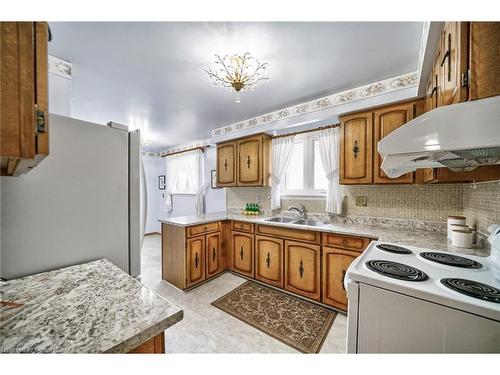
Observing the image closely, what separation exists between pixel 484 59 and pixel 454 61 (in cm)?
16

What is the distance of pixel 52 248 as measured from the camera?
0.91 meters

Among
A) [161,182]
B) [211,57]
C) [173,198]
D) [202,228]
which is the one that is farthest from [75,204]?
[161,182]

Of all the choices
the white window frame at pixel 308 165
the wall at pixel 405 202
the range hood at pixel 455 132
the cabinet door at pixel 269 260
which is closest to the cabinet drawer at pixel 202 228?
the cabinet door at pixel 269 260

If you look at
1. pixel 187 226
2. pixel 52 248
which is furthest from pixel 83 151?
pixel 187 226

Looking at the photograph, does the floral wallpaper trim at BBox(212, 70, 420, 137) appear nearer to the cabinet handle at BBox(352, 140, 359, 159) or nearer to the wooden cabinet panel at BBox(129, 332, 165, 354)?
the cabinet handle at BBox(352, 140, 359, 159)

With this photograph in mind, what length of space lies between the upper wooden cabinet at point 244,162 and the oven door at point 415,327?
2.12m

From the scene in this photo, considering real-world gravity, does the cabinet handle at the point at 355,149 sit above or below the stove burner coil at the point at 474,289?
above

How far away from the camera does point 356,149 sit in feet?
7.02

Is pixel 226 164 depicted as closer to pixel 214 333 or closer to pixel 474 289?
pixel 214 333

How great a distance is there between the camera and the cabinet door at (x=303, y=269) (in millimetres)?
2176

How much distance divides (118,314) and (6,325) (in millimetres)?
281

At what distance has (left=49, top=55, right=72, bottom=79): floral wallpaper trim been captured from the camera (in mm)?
1647

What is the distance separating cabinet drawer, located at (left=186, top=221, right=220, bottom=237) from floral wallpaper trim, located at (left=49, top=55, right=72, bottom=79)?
1861 mm

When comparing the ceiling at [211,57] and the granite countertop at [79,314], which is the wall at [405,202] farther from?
the granite countertop at [79,314]
